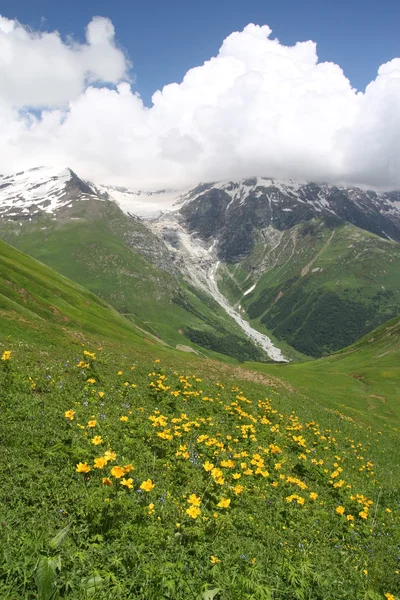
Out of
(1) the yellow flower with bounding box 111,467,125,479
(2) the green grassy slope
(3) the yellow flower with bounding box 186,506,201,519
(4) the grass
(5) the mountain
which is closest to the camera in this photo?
(4) the grass

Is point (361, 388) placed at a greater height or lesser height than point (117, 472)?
lesser

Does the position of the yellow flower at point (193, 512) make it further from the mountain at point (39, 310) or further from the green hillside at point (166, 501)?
the mountain at point (39, 310)

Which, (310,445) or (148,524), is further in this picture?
(310,445)

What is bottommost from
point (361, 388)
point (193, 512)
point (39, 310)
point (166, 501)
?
point (361, 388)

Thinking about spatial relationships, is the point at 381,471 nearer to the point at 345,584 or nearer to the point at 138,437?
the point at 345,584

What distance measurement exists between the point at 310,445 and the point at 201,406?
6774mm

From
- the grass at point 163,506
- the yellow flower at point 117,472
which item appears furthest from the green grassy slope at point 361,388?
the yellow flower at point 117,472

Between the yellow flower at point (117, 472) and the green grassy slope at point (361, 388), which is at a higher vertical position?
the yellow flower at point (117, 472)

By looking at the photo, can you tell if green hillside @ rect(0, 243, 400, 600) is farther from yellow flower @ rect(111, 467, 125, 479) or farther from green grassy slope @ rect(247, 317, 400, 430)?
green grassy slope @ rect(247, 317, 400, 430)

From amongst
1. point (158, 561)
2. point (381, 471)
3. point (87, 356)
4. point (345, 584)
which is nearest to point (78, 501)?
point (158, 561)

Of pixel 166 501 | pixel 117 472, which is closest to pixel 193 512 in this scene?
pixel 166 501

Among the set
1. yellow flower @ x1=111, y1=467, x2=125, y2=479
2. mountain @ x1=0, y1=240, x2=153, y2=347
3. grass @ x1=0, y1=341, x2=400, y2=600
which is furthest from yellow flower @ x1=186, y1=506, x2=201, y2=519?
mountain @ x1=0, y1=240, x2=153, y2=347

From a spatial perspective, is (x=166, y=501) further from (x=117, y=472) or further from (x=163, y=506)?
(x=117, y=472)

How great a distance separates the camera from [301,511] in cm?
1214
